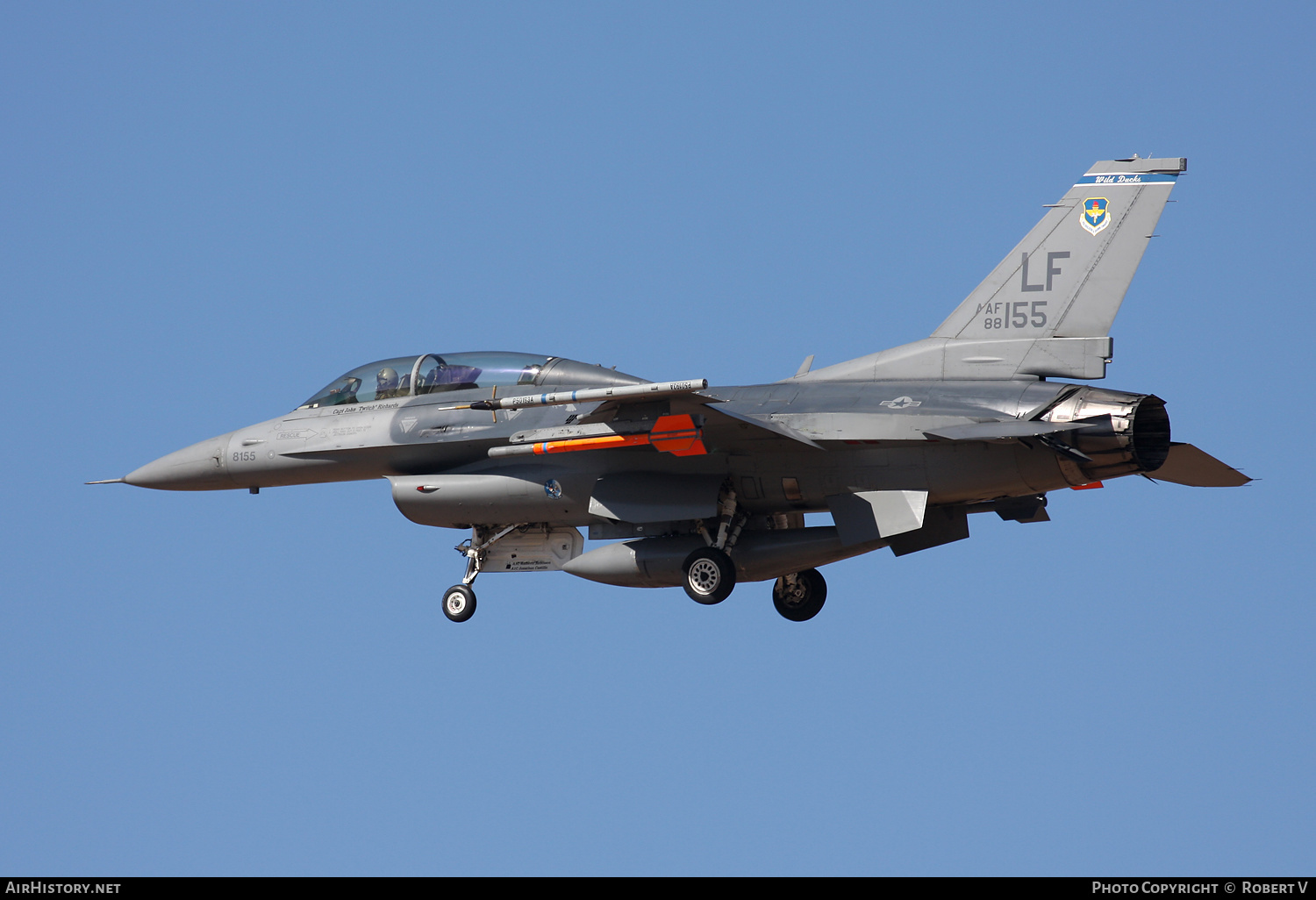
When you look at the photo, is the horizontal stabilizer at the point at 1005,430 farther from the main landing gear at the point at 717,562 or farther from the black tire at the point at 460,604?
the black tire at the point at 460,604

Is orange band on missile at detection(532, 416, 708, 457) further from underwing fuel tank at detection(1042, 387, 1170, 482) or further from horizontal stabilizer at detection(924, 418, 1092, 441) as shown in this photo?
underwing fuel tank at detection(1042, 387, 1170, 482)

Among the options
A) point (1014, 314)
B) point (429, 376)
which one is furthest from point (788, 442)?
point (429, 376)

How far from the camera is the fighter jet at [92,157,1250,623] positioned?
15781mm

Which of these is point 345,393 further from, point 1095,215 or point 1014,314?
point 1095,215

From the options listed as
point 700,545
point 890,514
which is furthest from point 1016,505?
point 700,545

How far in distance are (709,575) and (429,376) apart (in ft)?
14.7

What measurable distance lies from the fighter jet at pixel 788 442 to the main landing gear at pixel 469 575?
2 cm

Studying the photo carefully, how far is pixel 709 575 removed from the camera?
56.6 ft

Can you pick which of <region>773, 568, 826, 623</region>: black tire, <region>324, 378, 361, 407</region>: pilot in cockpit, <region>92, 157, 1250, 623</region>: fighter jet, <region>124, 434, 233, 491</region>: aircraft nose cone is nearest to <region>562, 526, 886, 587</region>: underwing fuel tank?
<region>92, 157, 1250, 623</region>: fighter jet

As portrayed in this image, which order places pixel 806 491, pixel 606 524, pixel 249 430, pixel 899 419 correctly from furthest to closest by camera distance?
1. pixel 249 430
2. pixel 606 524
3. pixel 806 491
4. pixel 899 419

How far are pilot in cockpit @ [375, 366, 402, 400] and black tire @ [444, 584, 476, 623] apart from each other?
99.6 inches

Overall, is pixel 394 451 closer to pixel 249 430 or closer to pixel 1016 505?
pixel 249 430

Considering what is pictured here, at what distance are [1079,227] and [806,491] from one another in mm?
3980
